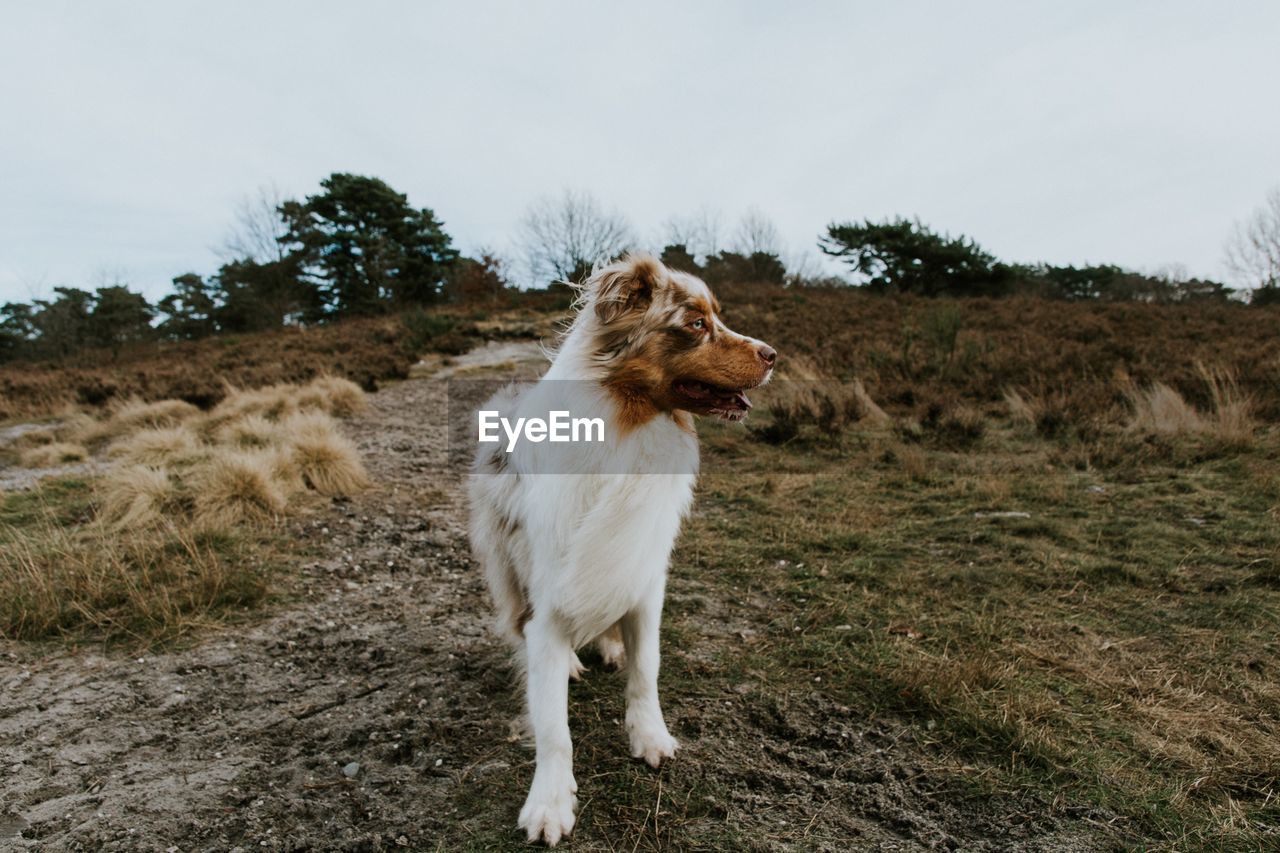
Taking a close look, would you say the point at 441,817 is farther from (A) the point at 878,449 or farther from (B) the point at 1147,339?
(B) the point at 1147,339

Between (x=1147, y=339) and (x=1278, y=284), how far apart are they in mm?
13394

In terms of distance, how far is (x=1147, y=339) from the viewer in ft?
41.2

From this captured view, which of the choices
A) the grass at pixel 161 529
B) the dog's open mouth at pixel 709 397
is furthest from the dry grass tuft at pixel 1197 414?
the grass at pixel 161 529

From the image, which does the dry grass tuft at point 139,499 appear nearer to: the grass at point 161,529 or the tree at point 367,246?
the grass at point 161,529

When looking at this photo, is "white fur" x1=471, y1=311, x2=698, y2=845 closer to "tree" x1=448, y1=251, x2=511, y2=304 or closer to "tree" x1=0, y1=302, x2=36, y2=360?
"tree" x1=448, y1=251, x2=511, y2=304

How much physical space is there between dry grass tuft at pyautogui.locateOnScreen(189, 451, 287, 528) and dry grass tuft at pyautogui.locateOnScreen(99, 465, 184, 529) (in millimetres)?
169

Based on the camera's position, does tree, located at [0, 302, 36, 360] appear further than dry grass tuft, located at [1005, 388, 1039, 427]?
Yes

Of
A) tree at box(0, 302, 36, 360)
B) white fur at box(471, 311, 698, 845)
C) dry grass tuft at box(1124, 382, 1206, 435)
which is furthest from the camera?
tree at box(0, 302, 36, 360)

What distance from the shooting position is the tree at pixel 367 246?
28.7 meters

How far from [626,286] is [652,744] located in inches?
62.4

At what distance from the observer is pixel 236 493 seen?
15.8 feet

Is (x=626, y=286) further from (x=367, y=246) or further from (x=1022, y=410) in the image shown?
(x=367, y=246)

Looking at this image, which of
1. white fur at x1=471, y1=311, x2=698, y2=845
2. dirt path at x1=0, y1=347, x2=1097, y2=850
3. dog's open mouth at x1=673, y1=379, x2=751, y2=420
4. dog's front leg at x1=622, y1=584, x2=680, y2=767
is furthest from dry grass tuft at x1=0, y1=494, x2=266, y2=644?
dog's open mouth at x1=673, y1=379, x2=751, y2=420

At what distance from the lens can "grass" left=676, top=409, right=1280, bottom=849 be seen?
211 centimetres
